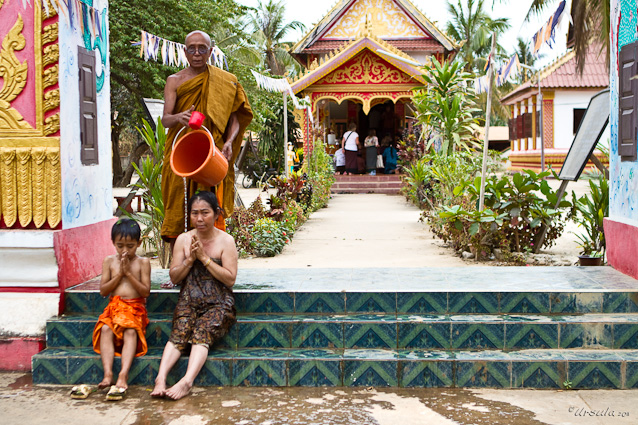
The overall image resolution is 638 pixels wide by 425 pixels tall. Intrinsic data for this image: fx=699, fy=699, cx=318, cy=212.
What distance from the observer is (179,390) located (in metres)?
4.23

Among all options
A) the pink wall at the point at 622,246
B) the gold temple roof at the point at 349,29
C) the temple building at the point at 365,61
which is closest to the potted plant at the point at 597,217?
the pink wall at the point at 622,246

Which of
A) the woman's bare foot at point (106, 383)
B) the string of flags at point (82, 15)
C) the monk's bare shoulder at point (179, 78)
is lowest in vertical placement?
the woman's bare foot at point (106, 383)

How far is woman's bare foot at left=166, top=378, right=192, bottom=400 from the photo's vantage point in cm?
419

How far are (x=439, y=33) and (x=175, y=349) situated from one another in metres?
20.6

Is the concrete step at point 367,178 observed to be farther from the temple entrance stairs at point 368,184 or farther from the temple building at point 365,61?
the temple building at point 365,61

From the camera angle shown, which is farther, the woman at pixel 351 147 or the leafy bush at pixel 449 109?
the woman at pixel 351 147

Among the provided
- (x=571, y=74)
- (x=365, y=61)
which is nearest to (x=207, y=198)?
(x=365, y=61)

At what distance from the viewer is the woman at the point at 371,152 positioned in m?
21.6

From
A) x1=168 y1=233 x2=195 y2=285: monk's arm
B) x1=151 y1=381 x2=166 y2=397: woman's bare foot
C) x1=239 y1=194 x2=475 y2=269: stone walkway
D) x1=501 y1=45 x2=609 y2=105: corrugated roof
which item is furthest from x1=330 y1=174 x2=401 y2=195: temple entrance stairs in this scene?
x1=151 y1=381 x2=166 y2=397: woman's bare foot

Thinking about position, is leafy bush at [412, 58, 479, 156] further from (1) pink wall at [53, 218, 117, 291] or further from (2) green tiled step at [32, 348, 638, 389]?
Answer: (2) green tiled step at [32, 348, 638, 389]

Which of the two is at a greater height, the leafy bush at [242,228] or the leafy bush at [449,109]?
the leafy bush at [449,109]

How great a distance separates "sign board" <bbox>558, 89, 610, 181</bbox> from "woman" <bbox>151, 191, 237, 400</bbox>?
379cm

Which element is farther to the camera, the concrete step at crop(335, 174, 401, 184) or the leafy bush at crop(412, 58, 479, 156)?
the concrete step at crop(335, 174, 401, 184)

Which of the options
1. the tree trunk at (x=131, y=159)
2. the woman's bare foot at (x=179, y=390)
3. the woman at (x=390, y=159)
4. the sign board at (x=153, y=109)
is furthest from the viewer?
the tree trunk at (x=131, y=159)
